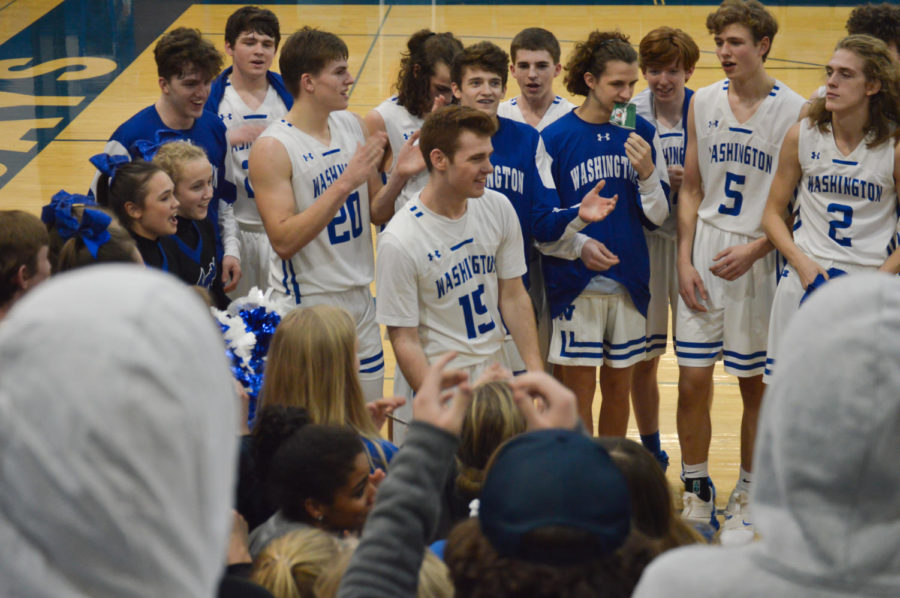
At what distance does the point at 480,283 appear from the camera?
416 cm

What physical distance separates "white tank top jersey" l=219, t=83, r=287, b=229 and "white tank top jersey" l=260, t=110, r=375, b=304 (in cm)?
48

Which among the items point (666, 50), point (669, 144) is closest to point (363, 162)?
point (666, 50)

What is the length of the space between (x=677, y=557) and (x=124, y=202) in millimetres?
3055

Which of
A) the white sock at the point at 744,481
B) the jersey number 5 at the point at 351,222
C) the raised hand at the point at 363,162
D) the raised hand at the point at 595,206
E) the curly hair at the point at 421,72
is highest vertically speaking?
the curly hair at the point at 421,72

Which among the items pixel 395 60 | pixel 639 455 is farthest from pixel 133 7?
pixel 639 455

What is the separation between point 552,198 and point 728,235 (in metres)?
0.85

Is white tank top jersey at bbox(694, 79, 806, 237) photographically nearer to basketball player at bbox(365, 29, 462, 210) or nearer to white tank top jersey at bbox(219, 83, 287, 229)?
basketball player at bbox(365, 29, 462, 210)

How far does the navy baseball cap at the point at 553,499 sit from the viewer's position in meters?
1.44

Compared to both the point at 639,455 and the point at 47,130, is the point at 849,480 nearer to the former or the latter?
the point at 639,455

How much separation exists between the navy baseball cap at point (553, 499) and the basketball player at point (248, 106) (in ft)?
11.7

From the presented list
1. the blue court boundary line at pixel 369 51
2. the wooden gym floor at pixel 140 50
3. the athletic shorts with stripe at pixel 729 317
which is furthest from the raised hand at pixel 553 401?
the blue court boundary line at pixel 369 51

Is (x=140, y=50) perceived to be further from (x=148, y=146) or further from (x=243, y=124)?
(x=148, y=146)

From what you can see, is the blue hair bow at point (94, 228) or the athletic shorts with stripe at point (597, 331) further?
the athletic shorts with stripe at point (597, 331)

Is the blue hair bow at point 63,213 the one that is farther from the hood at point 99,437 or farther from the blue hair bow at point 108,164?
the hood at point 99,437
